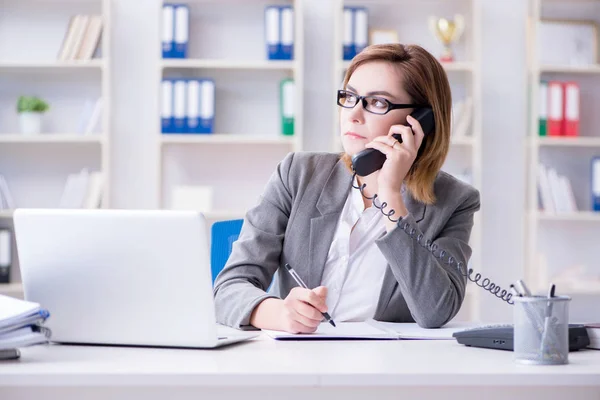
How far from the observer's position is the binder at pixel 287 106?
417 cm

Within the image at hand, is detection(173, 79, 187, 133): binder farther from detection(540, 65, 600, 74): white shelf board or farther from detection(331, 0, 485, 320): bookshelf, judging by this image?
detection(540, 65, 600, 74): white shelf board

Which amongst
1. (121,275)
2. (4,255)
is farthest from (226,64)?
(121,275)

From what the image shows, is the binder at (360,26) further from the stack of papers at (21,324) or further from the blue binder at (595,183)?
the stack of papers at (21,324)

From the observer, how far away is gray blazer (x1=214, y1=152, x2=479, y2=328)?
169cm

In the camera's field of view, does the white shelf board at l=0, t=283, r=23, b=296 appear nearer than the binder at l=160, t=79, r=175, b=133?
Yes

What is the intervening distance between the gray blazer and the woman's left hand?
94 millimetres

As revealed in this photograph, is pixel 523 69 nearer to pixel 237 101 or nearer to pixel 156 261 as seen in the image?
pixel 237 101

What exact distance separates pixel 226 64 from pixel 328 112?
627mm

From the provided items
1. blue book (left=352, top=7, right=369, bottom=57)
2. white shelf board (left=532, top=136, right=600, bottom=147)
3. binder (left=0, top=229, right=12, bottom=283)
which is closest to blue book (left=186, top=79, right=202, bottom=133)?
blue book (left=352, top=7, right=369, bottom=57)

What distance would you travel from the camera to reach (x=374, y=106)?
1878mm

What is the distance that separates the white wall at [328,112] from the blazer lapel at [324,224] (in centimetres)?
242

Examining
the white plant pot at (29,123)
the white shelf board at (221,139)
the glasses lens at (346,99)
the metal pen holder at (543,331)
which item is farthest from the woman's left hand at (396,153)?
the white plant pot at (29,123)

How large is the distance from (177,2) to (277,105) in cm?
73

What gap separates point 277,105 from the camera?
4.40 m
